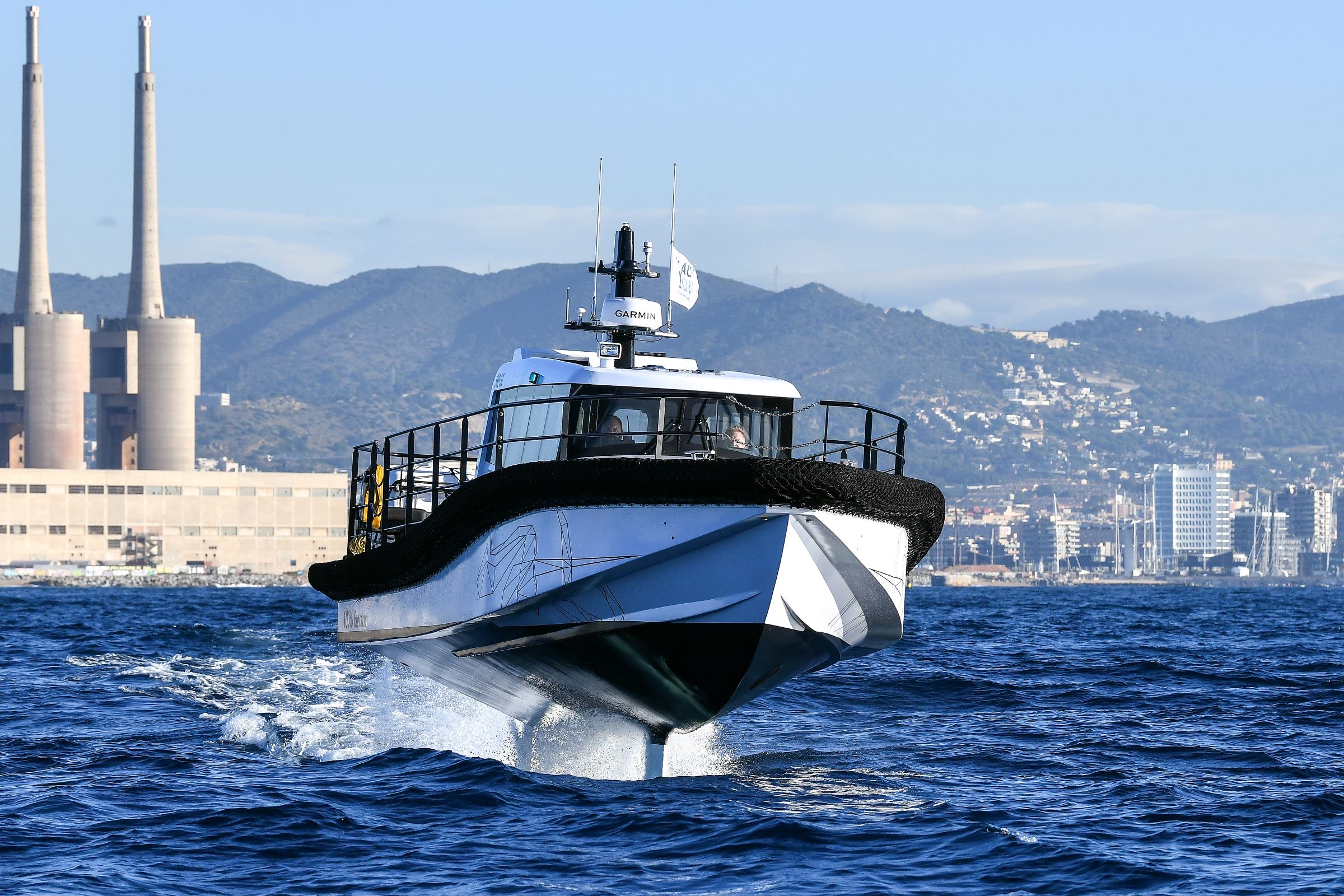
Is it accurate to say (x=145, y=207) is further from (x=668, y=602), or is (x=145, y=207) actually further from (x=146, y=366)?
(x=668, y=602)

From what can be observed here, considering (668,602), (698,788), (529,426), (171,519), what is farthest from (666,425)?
(171,519)

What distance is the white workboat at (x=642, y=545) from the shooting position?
11.6 meters

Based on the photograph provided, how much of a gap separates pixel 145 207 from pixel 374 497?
435 feet

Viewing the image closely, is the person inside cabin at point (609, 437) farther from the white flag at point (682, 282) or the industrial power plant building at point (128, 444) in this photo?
the industrial power plant building at point (128, 444)

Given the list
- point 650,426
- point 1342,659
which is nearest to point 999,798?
point 650,426

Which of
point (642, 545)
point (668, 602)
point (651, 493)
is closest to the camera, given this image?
point (651, 493)

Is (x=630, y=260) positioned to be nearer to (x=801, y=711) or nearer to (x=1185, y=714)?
(x=801, y=711)

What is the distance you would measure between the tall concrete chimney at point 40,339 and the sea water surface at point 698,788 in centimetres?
Result: 11407

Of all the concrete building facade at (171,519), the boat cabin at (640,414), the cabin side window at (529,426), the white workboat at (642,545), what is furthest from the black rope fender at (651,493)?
the concrete building facade at (171,519)

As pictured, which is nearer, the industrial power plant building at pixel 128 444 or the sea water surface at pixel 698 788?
the sea water surface at pixel 698 788

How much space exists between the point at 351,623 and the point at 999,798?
699cm

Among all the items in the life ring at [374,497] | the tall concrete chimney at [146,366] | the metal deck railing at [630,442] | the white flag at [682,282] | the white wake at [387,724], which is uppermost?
the tall concrete chimney at [146,366]

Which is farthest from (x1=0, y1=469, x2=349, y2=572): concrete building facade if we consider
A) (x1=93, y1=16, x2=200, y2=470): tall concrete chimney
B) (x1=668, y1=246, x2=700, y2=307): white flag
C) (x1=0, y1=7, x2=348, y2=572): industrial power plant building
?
(x1=668, y1=246, x2=700, y2=307): white flag

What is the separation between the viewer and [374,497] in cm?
1617
